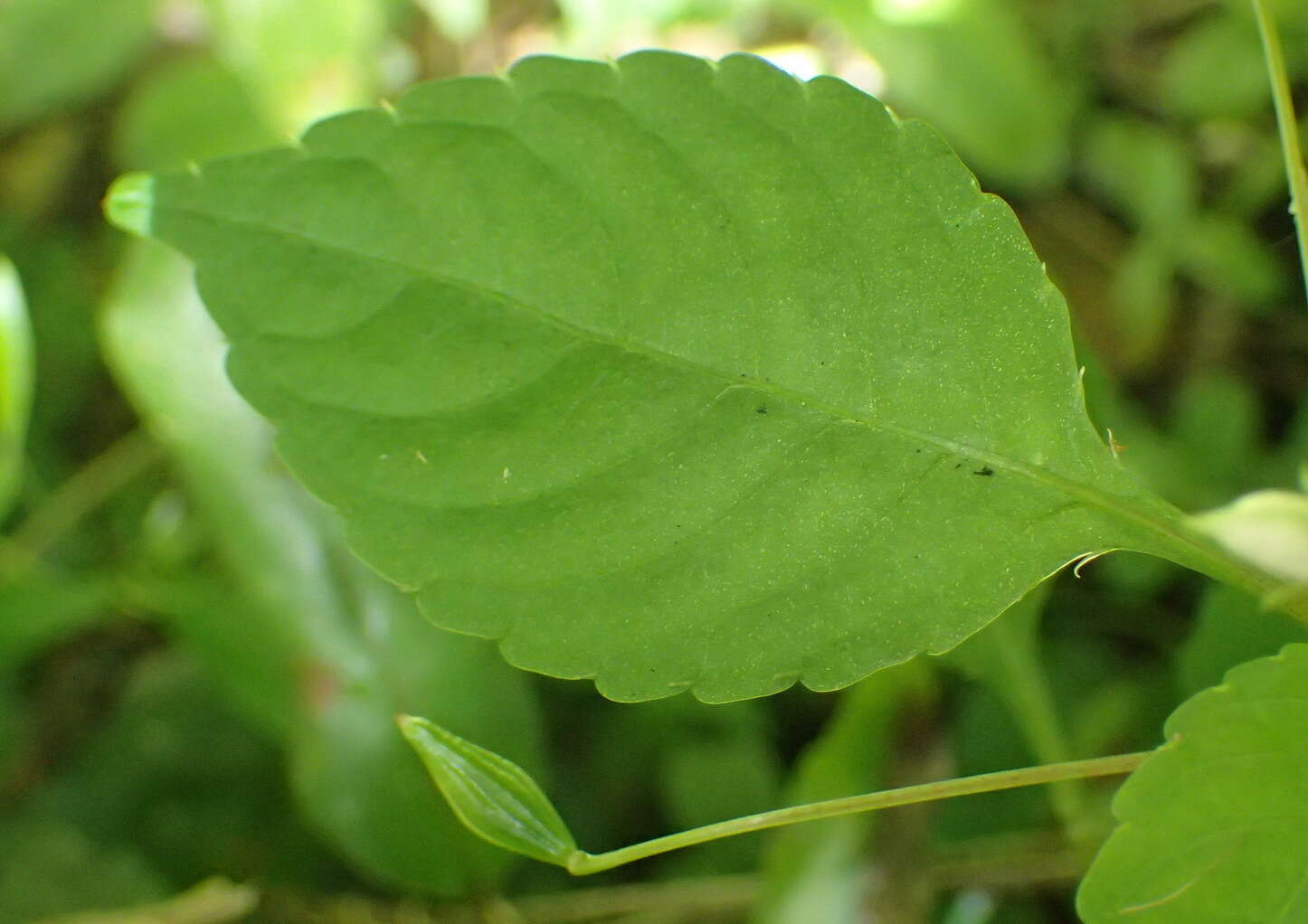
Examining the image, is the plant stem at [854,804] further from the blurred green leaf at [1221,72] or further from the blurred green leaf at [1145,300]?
the blurred green leaf at [1221,72]

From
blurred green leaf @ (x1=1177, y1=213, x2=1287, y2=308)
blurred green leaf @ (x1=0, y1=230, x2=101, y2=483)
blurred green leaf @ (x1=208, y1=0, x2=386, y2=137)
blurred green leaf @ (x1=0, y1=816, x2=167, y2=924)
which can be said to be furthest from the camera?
blurred green leaf @ (x1=0, y1=230, x2=101, y2=483)

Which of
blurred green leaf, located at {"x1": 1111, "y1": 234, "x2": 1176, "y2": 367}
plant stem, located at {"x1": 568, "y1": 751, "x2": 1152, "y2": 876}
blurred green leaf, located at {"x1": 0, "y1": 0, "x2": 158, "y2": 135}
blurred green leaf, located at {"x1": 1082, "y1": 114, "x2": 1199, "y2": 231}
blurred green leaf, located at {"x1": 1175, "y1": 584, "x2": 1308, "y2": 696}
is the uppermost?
blurred green leaf, located at {"x1": 0, "y1": 0, "x2": 158, "y2": 135}

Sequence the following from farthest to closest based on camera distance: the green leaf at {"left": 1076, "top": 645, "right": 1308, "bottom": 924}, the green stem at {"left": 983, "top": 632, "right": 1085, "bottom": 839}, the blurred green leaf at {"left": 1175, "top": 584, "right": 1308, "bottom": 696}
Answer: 1. the green stem at {"left": 983, "top": 632, "right": 1085, "bottom": 839}
2. the blurred green leaf at {"left": 1175, "top": 584, "right": 1308, "bottom": 696}
3. the green leaf at {"left": 1076, "top": 645, "right": 1308, "bottom": 924}

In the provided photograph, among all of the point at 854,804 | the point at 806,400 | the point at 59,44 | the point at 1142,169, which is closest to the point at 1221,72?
the point at 1142,169

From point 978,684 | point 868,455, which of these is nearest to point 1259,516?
point 868,455

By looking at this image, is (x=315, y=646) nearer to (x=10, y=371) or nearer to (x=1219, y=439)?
(x=10, y=371)

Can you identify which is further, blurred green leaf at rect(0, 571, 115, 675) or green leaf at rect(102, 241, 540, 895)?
blurred green leaf at rect(0, 571, 115, 675)

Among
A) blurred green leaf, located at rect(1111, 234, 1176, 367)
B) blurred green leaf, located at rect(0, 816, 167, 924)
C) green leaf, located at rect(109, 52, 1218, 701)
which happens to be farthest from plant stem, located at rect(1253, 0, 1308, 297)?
blurred green leaf, located at rect(0, 816, 167, 924)

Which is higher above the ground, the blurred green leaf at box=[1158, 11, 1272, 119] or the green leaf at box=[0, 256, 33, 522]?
the green leaf at box=[0, 256, 33, 522]

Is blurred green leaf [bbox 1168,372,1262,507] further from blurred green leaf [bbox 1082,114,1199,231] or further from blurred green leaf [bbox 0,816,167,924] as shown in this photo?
blurred green leaf [bbox 0,816,167,924]
